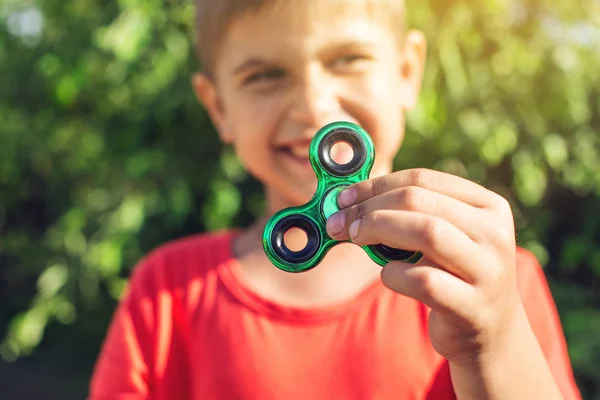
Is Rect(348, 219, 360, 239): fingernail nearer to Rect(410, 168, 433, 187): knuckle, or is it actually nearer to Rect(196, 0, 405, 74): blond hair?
Rect(410, 168, 433, 187): knuckle

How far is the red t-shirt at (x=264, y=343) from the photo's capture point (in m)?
0.90

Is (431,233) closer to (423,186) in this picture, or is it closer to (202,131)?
(423,186)

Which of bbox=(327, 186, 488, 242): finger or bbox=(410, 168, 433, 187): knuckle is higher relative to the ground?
bbox=(410, 168, 433, 187): knuckle

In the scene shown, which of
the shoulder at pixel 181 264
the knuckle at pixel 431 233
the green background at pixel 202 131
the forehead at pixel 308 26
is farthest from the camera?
the green background at pixel 202 131

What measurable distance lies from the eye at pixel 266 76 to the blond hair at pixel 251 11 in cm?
8

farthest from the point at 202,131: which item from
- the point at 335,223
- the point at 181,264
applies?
the point at 335,223

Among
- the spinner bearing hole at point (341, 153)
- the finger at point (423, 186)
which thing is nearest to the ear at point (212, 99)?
the spinner bearing hole at point (341, 153)

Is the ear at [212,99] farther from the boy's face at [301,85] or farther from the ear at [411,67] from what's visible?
the ear at [411,67]

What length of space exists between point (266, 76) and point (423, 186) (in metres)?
0.40

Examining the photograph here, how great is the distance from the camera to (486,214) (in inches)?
24.7

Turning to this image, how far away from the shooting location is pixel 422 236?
592mm

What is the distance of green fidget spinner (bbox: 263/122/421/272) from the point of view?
2.09ft

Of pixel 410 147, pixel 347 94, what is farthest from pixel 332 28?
pixel 410 147

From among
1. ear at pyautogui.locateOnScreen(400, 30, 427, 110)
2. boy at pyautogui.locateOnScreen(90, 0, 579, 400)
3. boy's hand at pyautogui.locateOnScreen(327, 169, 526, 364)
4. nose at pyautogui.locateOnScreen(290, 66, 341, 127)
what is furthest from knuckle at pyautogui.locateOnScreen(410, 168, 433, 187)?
ear at pyautogui.locateOnScreen(400, 30, 427, 110)
